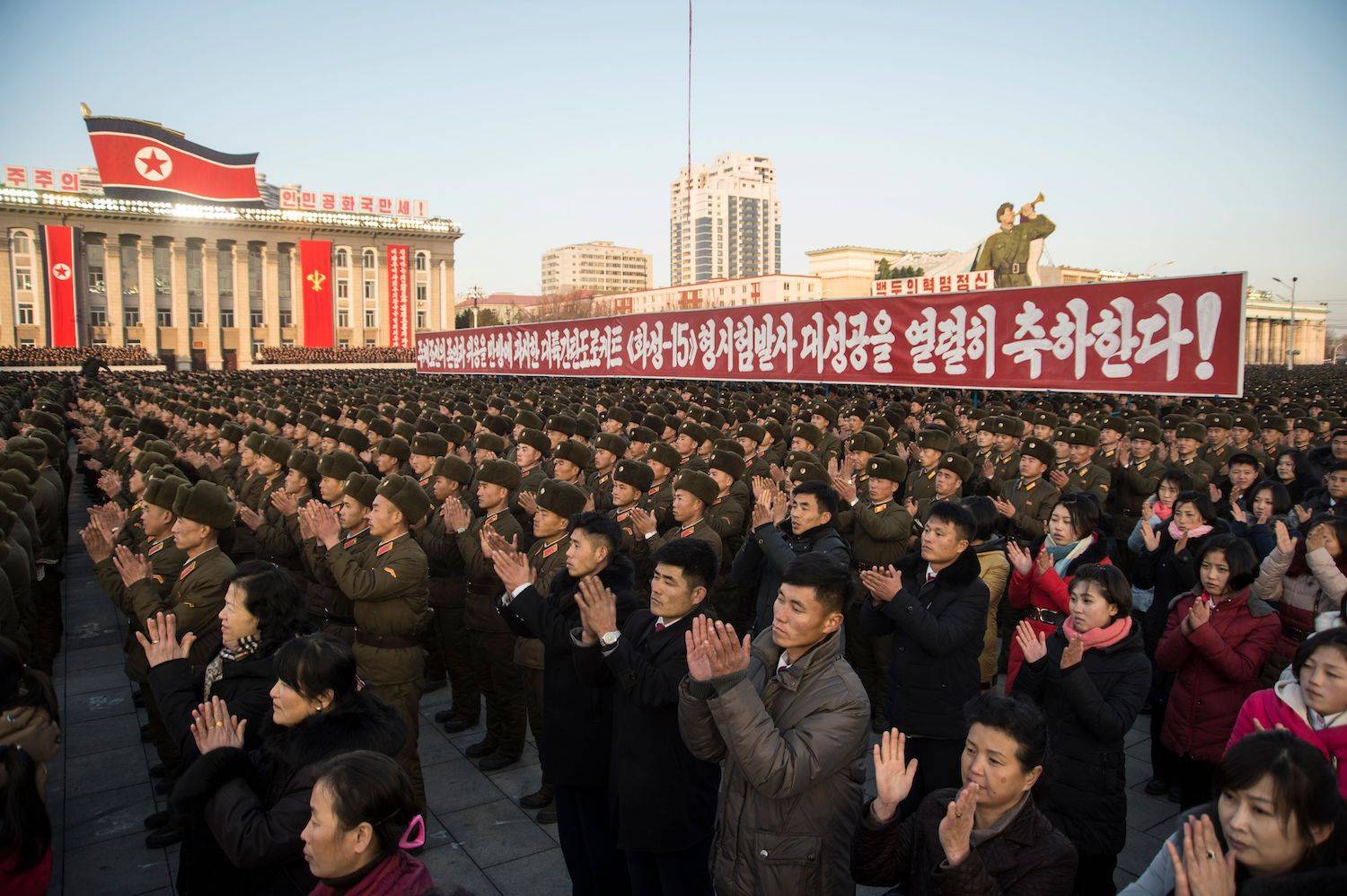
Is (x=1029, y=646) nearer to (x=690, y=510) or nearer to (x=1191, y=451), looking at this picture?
(x=690, y=510)

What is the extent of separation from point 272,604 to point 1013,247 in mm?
15167

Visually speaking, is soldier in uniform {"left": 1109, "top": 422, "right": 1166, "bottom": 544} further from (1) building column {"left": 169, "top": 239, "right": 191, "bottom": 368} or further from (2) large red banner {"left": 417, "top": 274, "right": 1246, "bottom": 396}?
(1) building column {"left": 169, "top": 239, "right": 191, "bottom": 368}

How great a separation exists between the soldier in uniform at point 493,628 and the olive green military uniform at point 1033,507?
4035 millimetres

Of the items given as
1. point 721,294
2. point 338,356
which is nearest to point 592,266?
point 721,294

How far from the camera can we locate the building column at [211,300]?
64.5m

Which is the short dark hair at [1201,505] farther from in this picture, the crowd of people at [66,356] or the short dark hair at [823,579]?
the crowd of people at [66,356]

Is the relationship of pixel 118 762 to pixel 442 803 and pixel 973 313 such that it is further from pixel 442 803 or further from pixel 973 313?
pixel 973 313

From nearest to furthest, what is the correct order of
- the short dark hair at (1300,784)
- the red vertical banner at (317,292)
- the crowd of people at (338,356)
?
1. the short dark hair at (1300,784)
2. the crowd of people at (338,356)
3. the red vertical banner at (317,292)

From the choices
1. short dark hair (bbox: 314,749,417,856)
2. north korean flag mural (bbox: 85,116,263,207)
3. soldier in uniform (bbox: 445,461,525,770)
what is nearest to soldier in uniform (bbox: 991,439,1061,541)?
soldier in uniform (bbox: 445,461,525,770)

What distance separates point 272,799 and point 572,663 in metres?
1.30

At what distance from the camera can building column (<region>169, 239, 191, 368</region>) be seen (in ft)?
208

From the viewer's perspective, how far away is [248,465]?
948 cm

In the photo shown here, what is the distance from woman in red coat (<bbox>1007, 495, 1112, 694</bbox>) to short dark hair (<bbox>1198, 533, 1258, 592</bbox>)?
21.2 inches

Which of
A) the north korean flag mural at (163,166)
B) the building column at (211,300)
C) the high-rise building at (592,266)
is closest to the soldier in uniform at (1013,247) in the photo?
the north korean flag mural at (163,166)
